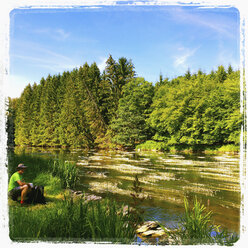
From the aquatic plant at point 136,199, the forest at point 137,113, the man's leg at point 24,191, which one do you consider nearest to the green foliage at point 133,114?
the forest at point 137,113

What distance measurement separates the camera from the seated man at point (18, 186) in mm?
3754

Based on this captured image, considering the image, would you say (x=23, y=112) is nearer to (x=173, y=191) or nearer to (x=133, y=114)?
(x=173, y=191)

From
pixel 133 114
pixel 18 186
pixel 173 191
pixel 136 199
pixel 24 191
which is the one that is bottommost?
pixel 173 191

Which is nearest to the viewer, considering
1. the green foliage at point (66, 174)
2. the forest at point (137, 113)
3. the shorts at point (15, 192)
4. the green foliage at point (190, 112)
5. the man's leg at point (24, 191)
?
the shorts at point (15, 192)

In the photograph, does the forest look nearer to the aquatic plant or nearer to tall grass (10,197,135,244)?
tall grass (10,197,135,244)

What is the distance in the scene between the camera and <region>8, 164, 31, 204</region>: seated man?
3754mm

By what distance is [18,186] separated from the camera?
152 inches

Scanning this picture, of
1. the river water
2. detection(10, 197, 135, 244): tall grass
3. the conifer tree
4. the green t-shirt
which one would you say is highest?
the conifer tree

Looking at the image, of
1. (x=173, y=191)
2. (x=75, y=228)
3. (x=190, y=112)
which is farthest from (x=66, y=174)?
(x=190, y=112)

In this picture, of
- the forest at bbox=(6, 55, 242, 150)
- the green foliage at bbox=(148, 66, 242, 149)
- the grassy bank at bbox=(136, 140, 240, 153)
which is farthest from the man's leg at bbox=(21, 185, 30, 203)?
the grassy bank at bbox=(136, 140, 240, 153)

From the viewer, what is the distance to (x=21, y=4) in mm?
2311

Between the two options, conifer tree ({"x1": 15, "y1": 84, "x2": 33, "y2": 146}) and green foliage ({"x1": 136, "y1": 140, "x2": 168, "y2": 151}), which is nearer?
conifer tree ({"x1": 15, "y1": 84, "x2": 33, "y2": 146})

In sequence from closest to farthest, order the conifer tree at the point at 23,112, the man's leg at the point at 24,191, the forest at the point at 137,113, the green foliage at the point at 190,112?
the man's leg at the point at 24,191 → the conifer tree at the point at 23,112 → the forest at the point at 137,113 → the green foliage at the point at 190,112

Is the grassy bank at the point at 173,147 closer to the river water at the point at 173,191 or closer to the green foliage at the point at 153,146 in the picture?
the green foliage at the point at 153,146
